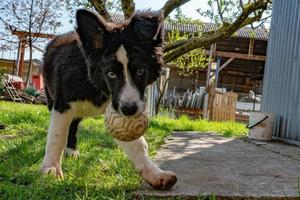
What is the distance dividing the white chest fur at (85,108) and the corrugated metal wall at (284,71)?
339 centimetres

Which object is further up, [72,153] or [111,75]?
[111,75]

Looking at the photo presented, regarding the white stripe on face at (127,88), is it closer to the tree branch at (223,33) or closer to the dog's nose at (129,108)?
the dog's nose at (129,108)

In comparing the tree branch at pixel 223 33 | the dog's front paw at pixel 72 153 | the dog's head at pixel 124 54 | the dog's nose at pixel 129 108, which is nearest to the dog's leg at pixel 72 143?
the dog's front paw at pixel 72 153

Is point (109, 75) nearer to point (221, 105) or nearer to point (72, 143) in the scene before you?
point (72, 143)

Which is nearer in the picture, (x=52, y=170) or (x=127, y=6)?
(x=52, y=170)

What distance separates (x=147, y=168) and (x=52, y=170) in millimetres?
835

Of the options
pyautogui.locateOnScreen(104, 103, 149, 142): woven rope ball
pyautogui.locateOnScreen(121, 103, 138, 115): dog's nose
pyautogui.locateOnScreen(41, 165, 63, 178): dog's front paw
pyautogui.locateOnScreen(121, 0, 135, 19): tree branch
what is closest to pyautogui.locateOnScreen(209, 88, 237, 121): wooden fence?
pyautogui.locateOnScreen(121, 0, 135, 19): tree branch

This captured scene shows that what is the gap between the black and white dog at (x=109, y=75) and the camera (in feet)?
8.85

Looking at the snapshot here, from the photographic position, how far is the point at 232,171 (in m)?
3.42

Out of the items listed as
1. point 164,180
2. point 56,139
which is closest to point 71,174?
point 56,139

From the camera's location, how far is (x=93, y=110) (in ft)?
11.8

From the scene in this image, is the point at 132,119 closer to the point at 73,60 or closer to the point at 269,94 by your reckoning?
the point at 73,60

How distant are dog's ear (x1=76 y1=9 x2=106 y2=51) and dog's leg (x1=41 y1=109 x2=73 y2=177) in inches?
28.9

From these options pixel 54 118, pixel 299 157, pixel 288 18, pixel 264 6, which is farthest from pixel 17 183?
pixel 264 6
